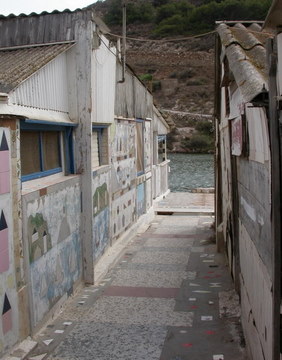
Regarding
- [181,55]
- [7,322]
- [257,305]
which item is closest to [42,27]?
[7,322]

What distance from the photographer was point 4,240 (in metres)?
5.54

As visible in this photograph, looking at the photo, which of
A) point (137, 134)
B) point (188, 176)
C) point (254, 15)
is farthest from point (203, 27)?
point (137, 134)

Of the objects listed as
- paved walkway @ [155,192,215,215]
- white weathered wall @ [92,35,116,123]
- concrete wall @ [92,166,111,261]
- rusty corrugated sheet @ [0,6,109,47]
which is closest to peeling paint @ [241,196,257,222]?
concrete wall @ [92,166,111,261]

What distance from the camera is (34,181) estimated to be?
6906 millimetres

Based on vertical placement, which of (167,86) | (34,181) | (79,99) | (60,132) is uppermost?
(167,86)

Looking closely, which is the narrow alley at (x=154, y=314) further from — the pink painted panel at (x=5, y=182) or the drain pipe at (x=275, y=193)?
the drain pipe at (x=275, y=193)

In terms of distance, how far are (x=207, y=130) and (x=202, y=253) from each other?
4594 cm

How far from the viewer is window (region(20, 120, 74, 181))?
6719mm

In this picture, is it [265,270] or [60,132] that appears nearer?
[265,270]

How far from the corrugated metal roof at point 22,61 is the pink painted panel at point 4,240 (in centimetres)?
171

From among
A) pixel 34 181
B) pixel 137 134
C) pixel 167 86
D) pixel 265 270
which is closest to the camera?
pixel 265 270

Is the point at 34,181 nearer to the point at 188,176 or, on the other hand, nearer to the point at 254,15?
the point at 188,176

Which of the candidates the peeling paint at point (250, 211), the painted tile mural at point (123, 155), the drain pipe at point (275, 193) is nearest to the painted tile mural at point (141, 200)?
the painted tile mural at point (123, 155)

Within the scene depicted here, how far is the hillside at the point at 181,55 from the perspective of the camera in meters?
57.8
